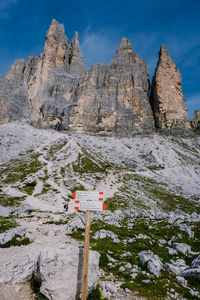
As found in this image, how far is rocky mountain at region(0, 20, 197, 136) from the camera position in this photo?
133375mm

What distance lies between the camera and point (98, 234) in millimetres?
13453

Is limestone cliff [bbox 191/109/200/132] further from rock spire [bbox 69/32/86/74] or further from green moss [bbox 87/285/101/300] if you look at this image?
green moss [bbox 87/285/101/300]

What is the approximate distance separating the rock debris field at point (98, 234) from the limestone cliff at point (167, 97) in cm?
7054

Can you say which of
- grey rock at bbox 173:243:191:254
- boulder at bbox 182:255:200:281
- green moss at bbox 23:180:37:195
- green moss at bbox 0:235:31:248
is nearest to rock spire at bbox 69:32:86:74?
green moss at bbox 23:180:37:195

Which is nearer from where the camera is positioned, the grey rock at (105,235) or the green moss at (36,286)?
the green moss at (36,286)

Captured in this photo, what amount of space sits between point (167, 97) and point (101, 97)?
5512 cm

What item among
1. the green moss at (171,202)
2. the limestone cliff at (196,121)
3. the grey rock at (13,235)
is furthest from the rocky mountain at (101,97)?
the grey rock at (13,235)

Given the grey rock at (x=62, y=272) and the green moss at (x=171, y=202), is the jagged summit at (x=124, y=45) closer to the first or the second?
the green moss at (x=171, y=202)

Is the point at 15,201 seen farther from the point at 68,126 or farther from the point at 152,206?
the point at 68,126

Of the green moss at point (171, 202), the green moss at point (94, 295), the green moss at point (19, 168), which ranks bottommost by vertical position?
the green moss at point (171, 202)

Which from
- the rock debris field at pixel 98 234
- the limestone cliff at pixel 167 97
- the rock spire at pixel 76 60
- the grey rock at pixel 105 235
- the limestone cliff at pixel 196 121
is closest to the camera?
the rock debris field at pixel 98 234

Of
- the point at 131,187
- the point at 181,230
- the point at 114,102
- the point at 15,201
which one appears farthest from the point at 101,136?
the point at 181,230

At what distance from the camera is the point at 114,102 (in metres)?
142

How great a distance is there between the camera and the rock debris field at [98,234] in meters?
6.93
